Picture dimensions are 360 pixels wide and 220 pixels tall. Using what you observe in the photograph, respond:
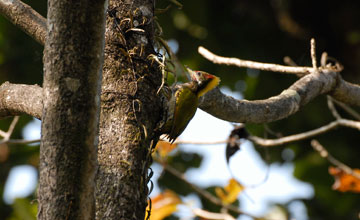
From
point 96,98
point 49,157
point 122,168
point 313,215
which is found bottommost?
point 313,215

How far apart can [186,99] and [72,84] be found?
3.49 feet

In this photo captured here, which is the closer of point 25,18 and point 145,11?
point 145,11

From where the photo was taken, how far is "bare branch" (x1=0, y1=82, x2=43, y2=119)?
2073mm

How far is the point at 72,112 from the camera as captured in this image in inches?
54.4

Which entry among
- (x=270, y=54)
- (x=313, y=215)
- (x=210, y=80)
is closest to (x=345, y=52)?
(x=270, y=54)

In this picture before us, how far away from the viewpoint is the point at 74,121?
138 cm

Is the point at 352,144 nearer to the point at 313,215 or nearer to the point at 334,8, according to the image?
the point at 313,215

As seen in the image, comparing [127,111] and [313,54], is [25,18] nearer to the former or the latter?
[127,111]

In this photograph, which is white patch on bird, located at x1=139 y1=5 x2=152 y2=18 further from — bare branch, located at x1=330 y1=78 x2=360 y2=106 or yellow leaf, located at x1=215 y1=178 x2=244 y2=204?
yellow leaf, located at x1=215 y1=178 x2=244 y2=204

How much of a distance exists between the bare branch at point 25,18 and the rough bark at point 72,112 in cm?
83

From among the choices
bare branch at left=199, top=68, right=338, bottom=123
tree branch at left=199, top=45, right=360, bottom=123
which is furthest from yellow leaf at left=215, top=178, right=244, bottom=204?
bare branch at left=199, top=68, right=338, bottom=123

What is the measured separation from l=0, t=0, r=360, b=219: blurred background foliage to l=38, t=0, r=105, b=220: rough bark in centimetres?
382

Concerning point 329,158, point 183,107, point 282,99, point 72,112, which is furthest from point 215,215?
point 72,112

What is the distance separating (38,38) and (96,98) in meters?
0.92
